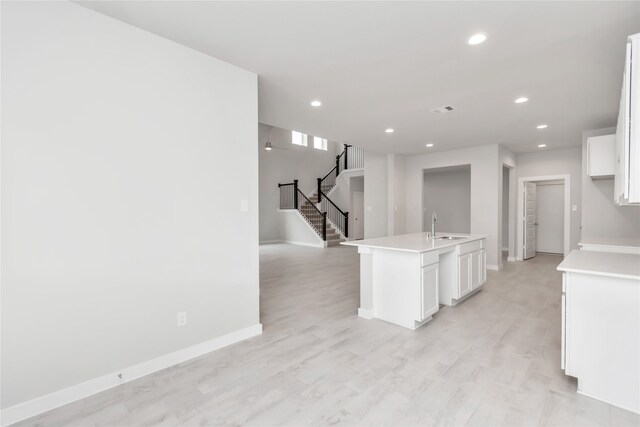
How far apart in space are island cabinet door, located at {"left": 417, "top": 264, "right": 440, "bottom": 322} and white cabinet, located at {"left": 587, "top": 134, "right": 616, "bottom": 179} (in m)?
2.58

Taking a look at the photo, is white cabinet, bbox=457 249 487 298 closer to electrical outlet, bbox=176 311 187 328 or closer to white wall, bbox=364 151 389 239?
white wall, bbox=364 151 389 239

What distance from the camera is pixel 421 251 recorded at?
3.08 meters

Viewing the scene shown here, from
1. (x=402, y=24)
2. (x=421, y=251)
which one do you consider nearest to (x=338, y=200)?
(x=421, y=251)

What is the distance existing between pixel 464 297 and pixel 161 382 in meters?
3.75

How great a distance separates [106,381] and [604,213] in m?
6.84

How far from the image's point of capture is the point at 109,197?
2.17 meters

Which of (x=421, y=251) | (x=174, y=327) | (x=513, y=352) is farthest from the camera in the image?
(x=421, y=251)

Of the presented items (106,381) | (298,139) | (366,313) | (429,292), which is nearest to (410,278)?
(429,292)

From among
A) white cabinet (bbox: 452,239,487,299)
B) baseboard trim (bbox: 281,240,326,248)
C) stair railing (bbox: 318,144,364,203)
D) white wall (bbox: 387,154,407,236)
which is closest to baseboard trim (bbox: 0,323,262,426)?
white cabinet (bbox: 452,239,487,299)

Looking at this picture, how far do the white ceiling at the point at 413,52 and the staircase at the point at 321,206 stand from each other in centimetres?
615

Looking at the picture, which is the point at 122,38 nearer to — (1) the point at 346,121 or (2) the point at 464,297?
(1) the point at 346,121

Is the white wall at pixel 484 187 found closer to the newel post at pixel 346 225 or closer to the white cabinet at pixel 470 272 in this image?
the white cabinet at pixel 470 272

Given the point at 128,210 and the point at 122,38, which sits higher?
the point at 122,38

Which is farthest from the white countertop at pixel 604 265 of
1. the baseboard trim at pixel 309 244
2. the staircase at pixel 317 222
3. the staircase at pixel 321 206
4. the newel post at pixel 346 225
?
the newel post at pixel 346 225
